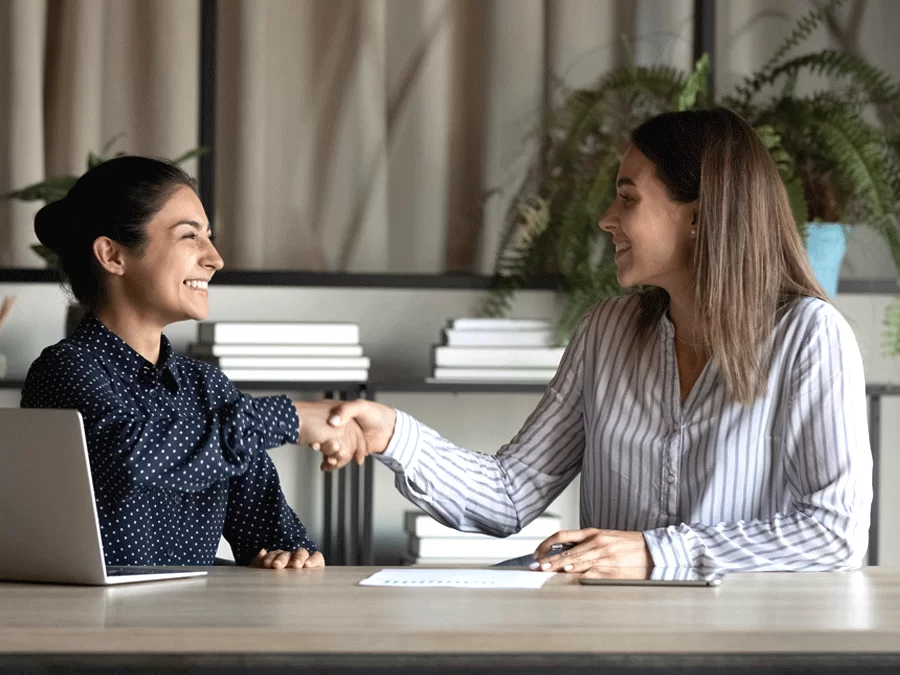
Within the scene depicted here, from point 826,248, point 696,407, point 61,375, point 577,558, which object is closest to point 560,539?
point 577,558

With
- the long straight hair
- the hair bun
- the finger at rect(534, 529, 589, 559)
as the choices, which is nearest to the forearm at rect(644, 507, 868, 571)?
the finger at rect(534, 529, 589, 559)

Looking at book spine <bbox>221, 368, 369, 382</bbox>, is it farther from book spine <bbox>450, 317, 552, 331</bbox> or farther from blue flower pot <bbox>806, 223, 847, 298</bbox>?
blue flower pot <bbox>806, 223, 847, 298</bbox>

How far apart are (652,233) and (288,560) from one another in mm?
811

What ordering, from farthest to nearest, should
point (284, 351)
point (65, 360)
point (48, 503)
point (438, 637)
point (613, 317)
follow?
point (284, 351) < point (613, 317) < point (65, 360) < point (48, 503) < point (438, 637)

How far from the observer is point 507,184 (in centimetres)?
369

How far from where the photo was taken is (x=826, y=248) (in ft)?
10.6

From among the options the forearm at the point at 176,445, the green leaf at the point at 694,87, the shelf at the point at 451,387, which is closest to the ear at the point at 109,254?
the forearm at the point at 176,445

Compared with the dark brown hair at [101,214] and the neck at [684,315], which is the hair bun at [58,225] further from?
the neck at [684,315]

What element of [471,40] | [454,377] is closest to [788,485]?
[454,377]

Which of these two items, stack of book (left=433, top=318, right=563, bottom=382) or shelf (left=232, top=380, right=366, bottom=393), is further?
stack of book (left=433, top=318, right=563, bottom=382)

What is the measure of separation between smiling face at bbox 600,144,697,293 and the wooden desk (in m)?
0.85

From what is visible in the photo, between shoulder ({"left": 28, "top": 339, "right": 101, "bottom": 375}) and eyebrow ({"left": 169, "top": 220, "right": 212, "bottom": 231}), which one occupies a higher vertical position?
eyebrow ({"left": 169, "top": 220, "right": 212, "bottom": 231})

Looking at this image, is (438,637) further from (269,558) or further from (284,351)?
(284,351)

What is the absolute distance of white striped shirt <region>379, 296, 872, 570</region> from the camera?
1806 mm
